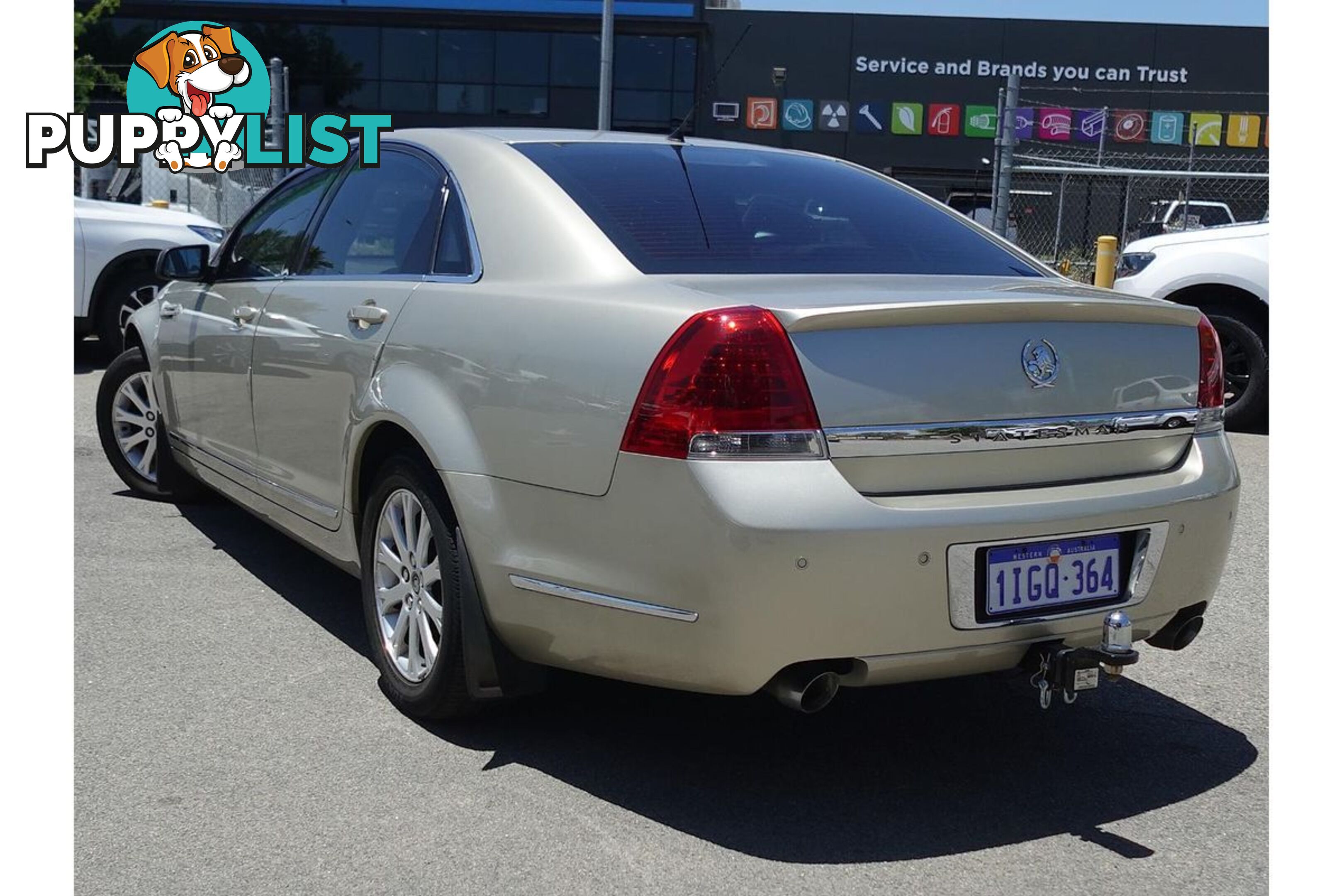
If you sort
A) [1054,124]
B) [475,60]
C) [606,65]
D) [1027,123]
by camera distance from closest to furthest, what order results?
1. [606,65]
2. [1027,123]
3. [1054,124]
4. [475,60]

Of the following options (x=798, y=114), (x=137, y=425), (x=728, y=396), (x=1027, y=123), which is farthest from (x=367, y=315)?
(x=798, y=114)

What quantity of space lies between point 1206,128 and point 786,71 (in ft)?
36.1

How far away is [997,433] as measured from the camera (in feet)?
9.99

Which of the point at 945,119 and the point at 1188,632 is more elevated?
the point at 945,119

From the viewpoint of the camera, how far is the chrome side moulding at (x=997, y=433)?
9.55 ft

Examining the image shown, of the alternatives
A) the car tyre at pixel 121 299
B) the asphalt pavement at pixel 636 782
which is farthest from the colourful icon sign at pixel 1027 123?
the asphalt pavement at pixel 636 782

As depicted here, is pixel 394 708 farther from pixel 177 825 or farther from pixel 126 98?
pixel 126 98

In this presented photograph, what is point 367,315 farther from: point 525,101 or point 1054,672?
point 525,101

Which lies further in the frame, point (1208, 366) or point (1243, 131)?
point (1243, 131)

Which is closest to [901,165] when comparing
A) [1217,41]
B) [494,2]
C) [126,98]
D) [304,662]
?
[1217,41]

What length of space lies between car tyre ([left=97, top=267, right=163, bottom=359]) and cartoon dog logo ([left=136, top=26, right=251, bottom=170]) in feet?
17.6

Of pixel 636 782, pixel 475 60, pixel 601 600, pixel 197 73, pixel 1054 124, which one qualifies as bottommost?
pixel 636 782

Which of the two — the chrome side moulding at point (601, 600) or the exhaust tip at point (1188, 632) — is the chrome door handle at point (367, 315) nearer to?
the chrome side moulding at point (601, 600)

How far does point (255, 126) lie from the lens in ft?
67.1
